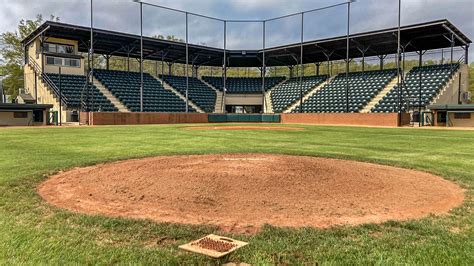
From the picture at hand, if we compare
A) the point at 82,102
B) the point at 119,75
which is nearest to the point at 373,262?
the point at 82,102

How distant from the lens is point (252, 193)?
229 inches

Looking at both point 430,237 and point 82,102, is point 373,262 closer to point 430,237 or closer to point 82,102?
point 430,237

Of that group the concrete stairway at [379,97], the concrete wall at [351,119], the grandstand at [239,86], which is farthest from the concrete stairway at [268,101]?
the concrete stairway at [379,97]

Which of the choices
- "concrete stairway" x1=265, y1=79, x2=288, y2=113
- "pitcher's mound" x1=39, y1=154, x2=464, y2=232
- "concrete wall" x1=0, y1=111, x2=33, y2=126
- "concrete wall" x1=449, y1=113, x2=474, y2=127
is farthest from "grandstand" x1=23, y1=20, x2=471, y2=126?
"pitcher's mound" x1=39, y1=154, x2=464, y2=232

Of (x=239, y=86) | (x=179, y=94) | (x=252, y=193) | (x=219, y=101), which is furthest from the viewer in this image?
(x=239, y=86)

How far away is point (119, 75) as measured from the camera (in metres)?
48.4

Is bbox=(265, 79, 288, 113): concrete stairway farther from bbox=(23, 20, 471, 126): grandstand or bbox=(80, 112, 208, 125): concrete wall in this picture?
bbox=(80, 112, 208, 125): concrete wall

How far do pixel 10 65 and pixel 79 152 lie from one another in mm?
53746

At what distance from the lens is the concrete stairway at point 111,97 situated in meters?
40.6

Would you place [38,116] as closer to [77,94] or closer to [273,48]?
[77,94]

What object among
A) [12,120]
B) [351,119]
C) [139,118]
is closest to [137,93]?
[139,118]

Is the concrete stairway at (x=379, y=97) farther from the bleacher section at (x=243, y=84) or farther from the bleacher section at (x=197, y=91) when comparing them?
the bleacher section at (x=197, y=91)

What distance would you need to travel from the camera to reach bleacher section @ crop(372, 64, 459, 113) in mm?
35969

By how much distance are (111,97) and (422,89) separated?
1346 inches
